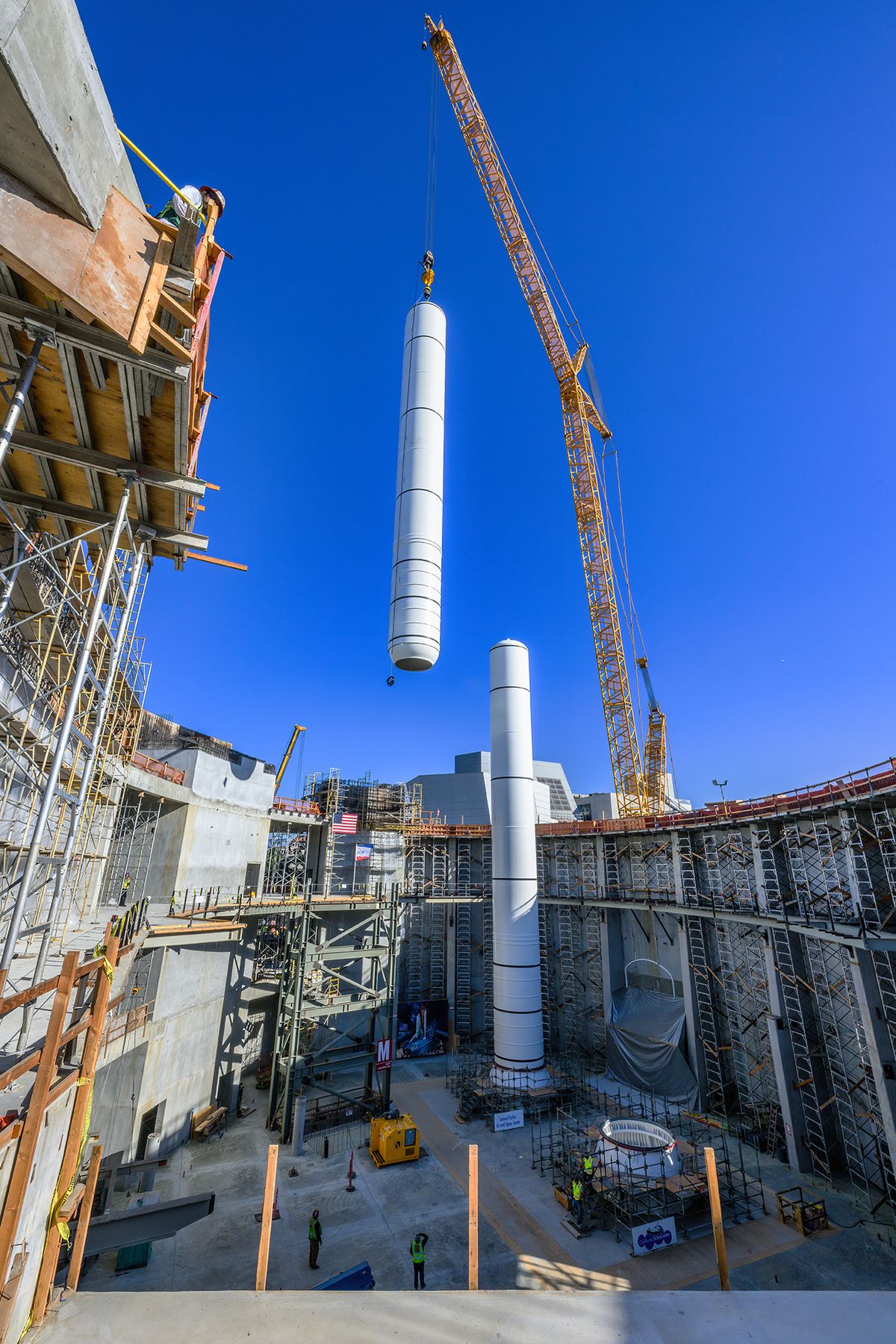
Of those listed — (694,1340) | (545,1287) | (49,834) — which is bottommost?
(545,1287)

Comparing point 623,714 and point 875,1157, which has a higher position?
point 623,714

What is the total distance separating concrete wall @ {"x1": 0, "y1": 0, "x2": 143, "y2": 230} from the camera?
4.82m

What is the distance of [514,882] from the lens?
1046 inches

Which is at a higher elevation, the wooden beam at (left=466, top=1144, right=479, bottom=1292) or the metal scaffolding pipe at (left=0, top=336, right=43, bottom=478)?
the metal scaffolding pipe at (left=0, top=336, right=43, bottom=478)

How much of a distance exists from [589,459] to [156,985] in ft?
128

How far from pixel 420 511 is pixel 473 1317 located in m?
19.9

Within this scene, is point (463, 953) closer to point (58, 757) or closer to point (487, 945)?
point (487, 945)

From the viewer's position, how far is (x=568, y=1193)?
17.4m

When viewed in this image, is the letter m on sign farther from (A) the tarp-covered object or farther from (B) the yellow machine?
(A) the tarp-covered object

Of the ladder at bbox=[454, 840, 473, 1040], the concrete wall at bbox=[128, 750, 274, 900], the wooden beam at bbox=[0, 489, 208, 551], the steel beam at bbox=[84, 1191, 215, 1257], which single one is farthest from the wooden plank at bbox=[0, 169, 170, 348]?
the ladder at bbox=[454, 840, 473, 1040]

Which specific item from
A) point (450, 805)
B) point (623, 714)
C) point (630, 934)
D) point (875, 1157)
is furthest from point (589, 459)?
point (875, 1157)

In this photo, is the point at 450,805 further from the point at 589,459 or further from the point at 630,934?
the point at 589,459

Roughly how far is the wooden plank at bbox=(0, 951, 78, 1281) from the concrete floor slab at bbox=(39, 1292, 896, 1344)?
1.69 meters

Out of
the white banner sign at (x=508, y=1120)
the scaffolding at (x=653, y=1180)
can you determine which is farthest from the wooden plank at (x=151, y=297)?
the white banner sign at (x=508, y=1120)
